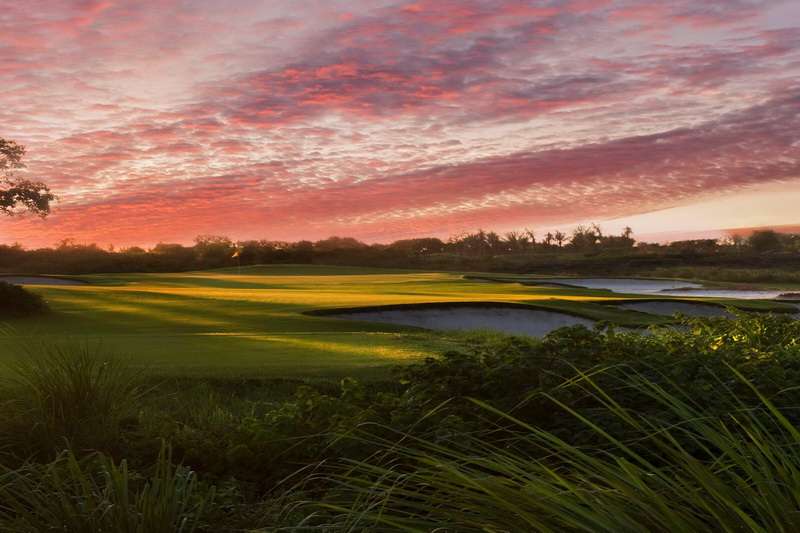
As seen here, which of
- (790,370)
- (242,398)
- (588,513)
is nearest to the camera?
(588,513)

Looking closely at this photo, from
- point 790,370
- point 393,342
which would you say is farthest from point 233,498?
point 393,342

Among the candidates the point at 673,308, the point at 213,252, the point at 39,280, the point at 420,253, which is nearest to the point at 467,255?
the point at 420,253

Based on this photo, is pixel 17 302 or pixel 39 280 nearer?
pixel 17 302

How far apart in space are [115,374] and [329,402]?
2102 mm

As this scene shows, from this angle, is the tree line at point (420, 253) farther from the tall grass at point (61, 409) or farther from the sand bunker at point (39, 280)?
the tall grass at point (61, 409)

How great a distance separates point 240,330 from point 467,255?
4940 cm

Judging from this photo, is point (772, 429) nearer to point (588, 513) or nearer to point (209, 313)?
point (588, 513)

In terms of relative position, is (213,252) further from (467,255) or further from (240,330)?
(240,330)

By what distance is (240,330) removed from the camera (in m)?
18.5

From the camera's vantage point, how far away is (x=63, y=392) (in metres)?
6.46

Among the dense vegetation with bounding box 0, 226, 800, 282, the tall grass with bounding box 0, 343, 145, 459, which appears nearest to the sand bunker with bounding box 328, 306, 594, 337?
the tall grass with bounding box 0, 343, 145, 459

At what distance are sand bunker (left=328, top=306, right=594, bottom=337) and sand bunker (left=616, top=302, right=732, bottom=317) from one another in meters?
5.22

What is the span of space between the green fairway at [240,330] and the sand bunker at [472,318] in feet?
2.26

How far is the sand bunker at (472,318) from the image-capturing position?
70.5 feet
